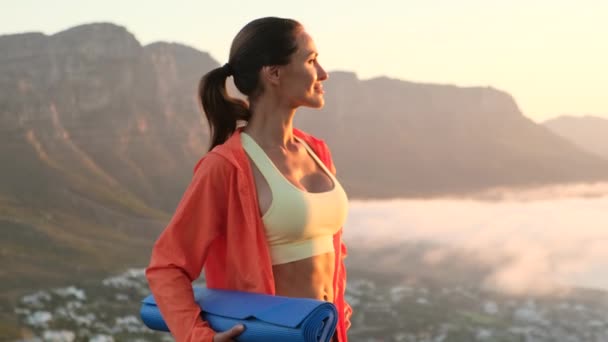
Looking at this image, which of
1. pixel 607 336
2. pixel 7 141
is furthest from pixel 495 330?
pixel 7 141

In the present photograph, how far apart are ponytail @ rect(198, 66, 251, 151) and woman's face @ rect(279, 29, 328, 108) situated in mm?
306

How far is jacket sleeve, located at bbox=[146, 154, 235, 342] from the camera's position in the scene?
12.7 feet

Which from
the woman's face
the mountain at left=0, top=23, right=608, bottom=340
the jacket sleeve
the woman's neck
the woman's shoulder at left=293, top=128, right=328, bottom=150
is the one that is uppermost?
the woman's face

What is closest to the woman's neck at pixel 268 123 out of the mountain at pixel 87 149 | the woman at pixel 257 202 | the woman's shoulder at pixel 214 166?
the woman at pixel 257 202

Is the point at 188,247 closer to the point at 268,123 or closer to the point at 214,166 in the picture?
the point at 214,166

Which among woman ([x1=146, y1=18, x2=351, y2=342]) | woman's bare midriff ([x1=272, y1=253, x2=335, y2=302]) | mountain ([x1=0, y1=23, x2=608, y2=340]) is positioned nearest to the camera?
A: woman ([x1=146, y1=18, x2=351, y2=342])

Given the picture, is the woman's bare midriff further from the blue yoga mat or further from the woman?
the blue yoga mat

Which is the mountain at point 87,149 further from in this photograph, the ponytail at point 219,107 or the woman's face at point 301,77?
the woman's face at point 301,77

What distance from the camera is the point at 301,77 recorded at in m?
4.27

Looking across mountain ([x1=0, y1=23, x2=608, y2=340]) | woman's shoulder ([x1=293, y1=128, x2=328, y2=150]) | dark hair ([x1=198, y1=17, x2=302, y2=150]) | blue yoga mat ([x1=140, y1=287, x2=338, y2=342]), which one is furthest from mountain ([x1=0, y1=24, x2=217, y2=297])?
blue yoga mat ([x1=140, y1=287, x2=338, y2=342])

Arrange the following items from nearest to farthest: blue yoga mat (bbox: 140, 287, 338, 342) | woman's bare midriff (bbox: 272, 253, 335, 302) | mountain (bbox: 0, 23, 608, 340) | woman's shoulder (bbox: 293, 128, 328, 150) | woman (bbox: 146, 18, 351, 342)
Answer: blue yoga mat (bbox: 140, 287, 338, 342)
woman (bbox: 146, 18, 351, 342)
woman's bare midriff (bbox: 272, 253, 335, 302)
woman's shoulder (bbox: 293, 128, 328, 150)
mountain (bbox: 0, 23, 608, 340)

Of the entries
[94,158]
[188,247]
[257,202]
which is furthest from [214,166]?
[94,158]

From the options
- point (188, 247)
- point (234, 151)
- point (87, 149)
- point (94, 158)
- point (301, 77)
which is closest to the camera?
point (188, 247)

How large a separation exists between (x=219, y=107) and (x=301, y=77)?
54 centimetres
